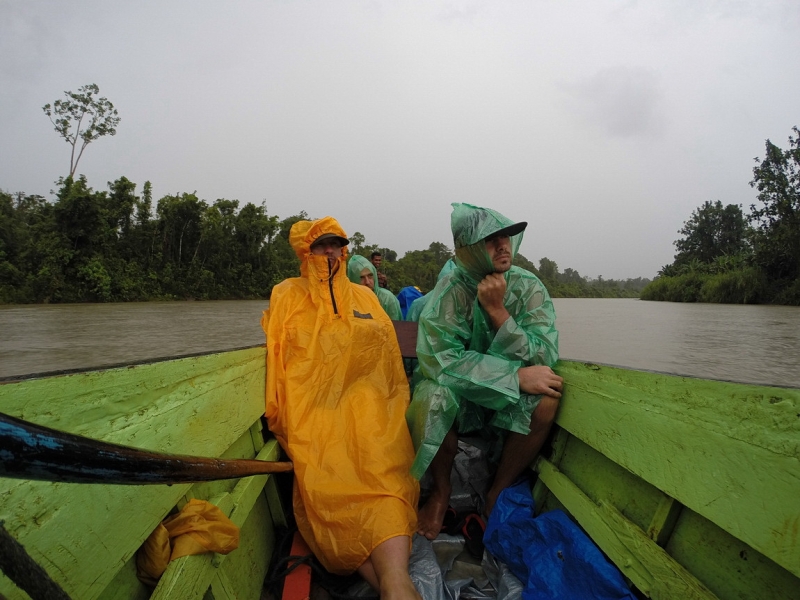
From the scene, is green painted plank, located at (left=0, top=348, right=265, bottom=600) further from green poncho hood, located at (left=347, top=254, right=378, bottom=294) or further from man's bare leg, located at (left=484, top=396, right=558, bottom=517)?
green poncho hood, located at (left=347, top=254, right=378, bottom=294)

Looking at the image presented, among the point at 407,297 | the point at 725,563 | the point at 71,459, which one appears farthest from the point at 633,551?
the point at 407,297

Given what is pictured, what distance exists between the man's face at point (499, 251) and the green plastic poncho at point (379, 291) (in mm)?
2197

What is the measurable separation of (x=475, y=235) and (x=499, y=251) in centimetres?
13

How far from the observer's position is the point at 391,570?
1.25m

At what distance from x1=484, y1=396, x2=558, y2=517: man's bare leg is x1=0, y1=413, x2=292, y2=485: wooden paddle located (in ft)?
4.44

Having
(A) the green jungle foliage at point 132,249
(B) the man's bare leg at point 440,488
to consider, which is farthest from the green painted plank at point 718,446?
(A) the green jungle foliage at point 132,249

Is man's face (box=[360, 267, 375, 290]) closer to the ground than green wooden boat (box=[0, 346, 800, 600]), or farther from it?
farther from it

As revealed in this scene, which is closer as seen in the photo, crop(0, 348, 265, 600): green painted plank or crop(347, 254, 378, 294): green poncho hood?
crop(0, 348, 265, 600): green painted plank

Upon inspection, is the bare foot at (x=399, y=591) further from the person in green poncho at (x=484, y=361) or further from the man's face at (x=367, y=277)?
the man's face at (x=367, y=277)

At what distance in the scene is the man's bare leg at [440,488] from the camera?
171 centimetres

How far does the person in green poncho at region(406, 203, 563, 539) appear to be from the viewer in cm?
160

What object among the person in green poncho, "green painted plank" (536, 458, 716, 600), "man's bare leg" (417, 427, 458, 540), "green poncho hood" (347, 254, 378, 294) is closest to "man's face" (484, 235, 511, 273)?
the person in green poncho

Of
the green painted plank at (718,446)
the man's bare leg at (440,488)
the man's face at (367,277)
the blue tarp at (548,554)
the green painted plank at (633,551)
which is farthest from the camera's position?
the man's face at (367,277)

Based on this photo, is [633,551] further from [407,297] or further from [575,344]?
[575,344]
